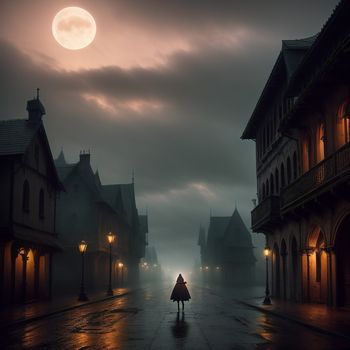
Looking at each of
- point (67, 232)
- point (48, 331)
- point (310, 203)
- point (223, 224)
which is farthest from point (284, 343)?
point (223, 224)

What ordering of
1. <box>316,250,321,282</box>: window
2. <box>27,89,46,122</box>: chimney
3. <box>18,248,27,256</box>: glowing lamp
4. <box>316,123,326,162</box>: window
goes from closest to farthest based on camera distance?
<box>316,123,326,162</box>: window → <box>316,250,321,282</box>: window → <box>18,248,27,256</box>: glowing lamp → <box>27,89,46,122</box>: chimney

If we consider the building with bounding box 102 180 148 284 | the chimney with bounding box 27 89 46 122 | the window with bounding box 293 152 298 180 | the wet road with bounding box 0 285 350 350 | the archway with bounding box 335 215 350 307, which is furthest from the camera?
the building with bounding box 102 180 148 284

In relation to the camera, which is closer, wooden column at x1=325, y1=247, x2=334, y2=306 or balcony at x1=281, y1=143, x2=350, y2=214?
balcony at x1=281, y1=143, x2=350, y2=214

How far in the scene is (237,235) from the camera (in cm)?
8988

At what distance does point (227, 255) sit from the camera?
88.8m

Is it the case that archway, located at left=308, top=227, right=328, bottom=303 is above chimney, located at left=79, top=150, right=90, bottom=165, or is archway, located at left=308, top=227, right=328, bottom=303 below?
below

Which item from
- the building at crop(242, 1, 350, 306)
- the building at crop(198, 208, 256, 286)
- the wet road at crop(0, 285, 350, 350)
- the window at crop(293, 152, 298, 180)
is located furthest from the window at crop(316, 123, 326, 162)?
the building at crop(198, 208, 256, 286)

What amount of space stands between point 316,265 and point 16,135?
688 inches

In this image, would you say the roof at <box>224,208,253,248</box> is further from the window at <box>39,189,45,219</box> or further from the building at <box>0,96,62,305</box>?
the window at <box>39,189,45,219</box>

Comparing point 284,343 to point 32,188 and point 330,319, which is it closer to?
point 330,319

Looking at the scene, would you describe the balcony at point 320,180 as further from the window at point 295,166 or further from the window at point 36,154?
the window at point 36,154

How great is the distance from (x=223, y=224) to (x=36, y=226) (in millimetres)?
77755

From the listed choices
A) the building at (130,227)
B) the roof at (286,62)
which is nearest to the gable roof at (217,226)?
the building at (130,227)

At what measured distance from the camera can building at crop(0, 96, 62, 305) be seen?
94.5 ft
